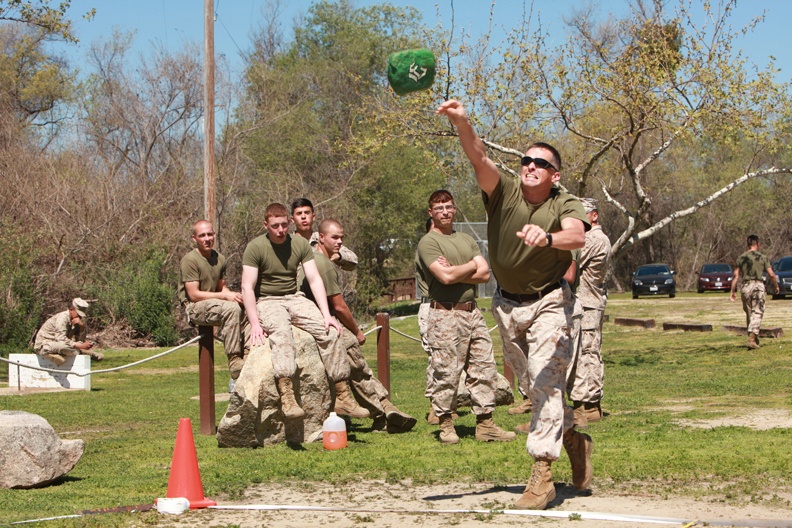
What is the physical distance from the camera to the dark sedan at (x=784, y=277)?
39.5 metres

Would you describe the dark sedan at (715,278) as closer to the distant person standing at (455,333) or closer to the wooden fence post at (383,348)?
the wooden fence post at (383,348)

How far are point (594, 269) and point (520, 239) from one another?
157 inches

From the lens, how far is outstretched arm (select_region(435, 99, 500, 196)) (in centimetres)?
605

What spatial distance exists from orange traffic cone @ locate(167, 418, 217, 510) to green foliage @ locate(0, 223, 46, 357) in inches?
686

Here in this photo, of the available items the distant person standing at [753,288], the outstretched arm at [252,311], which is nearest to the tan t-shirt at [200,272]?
the outstretched arm at [252,311]

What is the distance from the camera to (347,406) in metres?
10.2

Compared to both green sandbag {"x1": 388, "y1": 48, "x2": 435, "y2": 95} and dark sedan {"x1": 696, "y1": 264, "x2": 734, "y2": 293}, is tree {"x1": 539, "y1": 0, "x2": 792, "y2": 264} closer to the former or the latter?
green sandbag {"x1": 388, "y1": 48, "x2": 435, "y2": 95}

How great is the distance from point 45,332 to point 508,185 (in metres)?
12.2

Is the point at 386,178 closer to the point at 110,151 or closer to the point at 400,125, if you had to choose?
the point at 110,151

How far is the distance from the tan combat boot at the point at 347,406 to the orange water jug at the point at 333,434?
93 centimetres

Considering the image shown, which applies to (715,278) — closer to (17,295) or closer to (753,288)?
(753,288)

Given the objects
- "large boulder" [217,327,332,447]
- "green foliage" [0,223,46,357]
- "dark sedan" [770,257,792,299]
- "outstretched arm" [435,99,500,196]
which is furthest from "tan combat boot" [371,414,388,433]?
"dark sedan" [770,257,792,299]

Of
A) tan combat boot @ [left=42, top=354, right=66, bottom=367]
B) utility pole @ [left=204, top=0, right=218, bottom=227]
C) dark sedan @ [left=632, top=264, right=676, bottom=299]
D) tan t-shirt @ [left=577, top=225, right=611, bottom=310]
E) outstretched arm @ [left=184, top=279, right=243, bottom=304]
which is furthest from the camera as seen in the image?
dark sedan @ [left=632, top=264, right=676, bottom=299]

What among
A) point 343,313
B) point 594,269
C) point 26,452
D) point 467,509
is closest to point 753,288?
Answer: point 594,269
